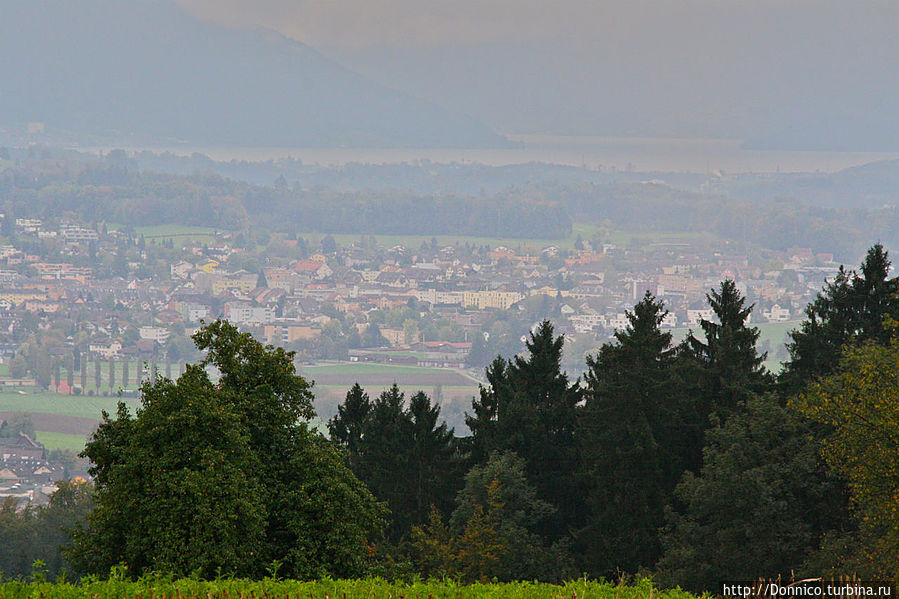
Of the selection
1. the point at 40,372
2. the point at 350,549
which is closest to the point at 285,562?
the point at 350,549

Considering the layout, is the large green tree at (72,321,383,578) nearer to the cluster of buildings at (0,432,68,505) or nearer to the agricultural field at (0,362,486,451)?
the cluster of buildings at (0,432,68,505)

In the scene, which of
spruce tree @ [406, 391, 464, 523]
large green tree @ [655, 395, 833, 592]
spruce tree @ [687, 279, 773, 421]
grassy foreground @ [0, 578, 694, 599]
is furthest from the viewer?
spruce tree @ [406, 391, 464, 523]

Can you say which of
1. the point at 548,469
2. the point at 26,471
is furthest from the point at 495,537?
the point at 26,471

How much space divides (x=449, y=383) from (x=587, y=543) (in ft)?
437

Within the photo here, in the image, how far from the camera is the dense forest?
1425 centimetres

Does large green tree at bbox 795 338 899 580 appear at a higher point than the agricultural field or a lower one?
higher

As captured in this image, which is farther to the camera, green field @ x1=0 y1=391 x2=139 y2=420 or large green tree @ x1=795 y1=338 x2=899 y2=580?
green field @ x1=0 y1=391 x2=139 y2=420

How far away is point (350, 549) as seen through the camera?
14.6 meters

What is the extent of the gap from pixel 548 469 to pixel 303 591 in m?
19.1

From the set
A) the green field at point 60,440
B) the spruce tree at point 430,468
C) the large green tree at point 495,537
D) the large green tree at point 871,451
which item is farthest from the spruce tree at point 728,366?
the green field at point 60,440

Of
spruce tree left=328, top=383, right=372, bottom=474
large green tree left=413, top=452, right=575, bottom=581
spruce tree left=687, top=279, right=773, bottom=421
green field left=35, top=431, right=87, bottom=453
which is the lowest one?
green field left=35, top=431, right=87, bottom=453

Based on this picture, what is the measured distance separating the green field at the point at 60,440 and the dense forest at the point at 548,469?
92.6 meters

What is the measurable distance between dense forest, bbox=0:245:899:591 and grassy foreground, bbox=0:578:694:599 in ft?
10.6

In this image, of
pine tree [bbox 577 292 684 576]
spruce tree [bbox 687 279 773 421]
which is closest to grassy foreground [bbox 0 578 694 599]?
pine tree [bbox 577 292 684 576]
